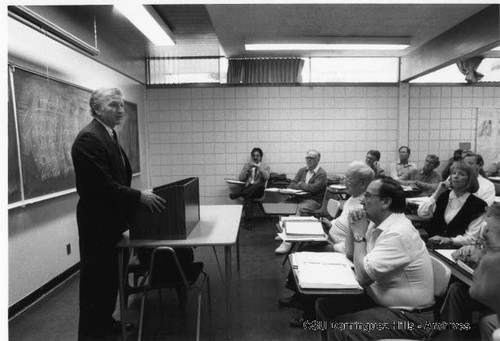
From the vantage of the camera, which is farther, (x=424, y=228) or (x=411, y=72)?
(x=411, y=72)

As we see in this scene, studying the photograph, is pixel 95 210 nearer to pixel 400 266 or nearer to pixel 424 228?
pixel 400 266

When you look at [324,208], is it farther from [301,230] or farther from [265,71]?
[265,71]

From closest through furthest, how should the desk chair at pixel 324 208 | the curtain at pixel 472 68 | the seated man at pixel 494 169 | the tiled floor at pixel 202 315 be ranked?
the tiled floor at pixel 202 315 < the desk chair at pixel 324 208 < the curtain at pixel 472 68 < the seated man at pixel 494 169

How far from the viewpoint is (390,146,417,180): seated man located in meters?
5.49

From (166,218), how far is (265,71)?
4.57 m

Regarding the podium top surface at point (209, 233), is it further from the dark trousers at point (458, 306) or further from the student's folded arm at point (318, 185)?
the student's folded arm at point (318, 185)

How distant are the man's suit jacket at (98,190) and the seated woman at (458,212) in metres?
2.26

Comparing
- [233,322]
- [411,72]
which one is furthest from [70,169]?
[411,72]

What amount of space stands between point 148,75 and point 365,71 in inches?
158

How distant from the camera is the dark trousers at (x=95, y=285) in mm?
2102

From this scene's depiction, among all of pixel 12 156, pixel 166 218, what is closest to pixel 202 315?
pixel 166 218

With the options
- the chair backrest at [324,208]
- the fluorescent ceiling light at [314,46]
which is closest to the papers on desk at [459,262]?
the chair backrest at [324,208]

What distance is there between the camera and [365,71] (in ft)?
19.9

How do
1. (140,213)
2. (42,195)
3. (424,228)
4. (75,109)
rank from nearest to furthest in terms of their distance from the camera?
(140,213) → (42,195) → (424,228) → (75,109)
